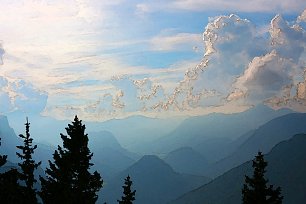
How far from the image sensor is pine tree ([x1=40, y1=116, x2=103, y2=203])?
24969 mm

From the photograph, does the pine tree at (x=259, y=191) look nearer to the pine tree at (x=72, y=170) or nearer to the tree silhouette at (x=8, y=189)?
the pine tree at (x=72, y=170)

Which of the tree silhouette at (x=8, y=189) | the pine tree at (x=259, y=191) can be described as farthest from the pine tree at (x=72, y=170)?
the pine tree at (x=259, y=191)

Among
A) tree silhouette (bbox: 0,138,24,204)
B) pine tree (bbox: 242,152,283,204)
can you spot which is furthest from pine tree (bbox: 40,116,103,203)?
pine tree (bbox: 242,152,283,204)

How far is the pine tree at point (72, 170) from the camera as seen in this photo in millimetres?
24969

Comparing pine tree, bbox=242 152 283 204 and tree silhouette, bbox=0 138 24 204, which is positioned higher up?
pine tree, bbox=242 152 283 204

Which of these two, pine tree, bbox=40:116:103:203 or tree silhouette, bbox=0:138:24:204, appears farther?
pine tree, bbox=40:116:103:203

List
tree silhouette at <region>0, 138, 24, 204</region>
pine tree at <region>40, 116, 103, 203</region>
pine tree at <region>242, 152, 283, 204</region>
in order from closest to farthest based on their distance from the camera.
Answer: tree silhouette at <region>0, 138, 24, 204</region> < pine tree at <region>40, 116, 103, 203</region> < pine tree at <region>242, 152, 283, 204</region>

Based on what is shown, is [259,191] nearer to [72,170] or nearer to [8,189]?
[72,170]

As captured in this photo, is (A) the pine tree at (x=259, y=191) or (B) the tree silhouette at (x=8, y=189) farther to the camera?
(A) the pine tree at (x=259, y=191)

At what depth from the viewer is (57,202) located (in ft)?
80.4

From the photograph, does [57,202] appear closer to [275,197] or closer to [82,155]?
[82,155]

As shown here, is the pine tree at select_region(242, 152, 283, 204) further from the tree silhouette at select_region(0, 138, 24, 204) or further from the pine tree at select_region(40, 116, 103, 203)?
the tree silhouette at select_region(0, 138, 24, 204)

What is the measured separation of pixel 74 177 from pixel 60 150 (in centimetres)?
178

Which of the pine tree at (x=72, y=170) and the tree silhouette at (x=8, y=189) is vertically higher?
the pine tree at (x=72, y=170)
